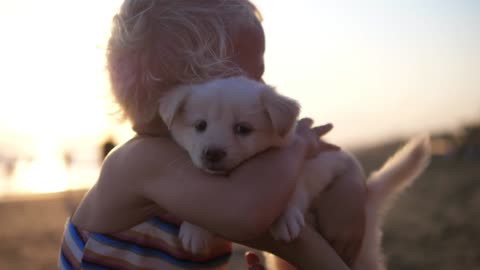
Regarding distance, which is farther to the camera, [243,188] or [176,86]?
[176,86]

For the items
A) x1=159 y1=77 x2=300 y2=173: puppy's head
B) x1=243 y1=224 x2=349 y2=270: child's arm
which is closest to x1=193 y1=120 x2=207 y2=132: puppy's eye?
x1=159 y1=77 x2=300 y2=173: puppy's head

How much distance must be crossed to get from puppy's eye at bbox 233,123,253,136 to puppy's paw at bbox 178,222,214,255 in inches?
13.6

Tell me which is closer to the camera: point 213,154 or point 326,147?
point 213,154

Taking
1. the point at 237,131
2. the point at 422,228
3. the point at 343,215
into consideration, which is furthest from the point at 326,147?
the point at 422,228

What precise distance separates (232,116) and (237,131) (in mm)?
51

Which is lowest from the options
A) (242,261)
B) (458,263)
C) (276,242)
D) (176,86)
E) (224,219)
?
(242,261)

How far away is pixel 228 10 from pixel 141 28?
29 cm

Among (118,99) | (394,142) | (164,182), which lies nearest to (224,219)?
(164,182)

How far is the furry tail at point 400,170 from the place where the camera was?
259 centimetres

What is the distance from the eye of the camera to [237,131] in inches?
79.7

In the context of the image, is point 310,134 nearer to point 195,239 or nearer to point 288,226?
point 288,226

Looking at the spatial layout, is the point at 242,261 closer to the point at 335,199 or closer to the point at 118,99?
the point at 335,199

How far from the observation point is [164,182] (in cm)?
160

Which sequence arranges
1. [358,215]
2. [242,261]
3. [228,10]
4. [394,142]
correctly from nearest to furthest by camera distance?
[228,10] → [358,215] → [242,261] → [394,142]
